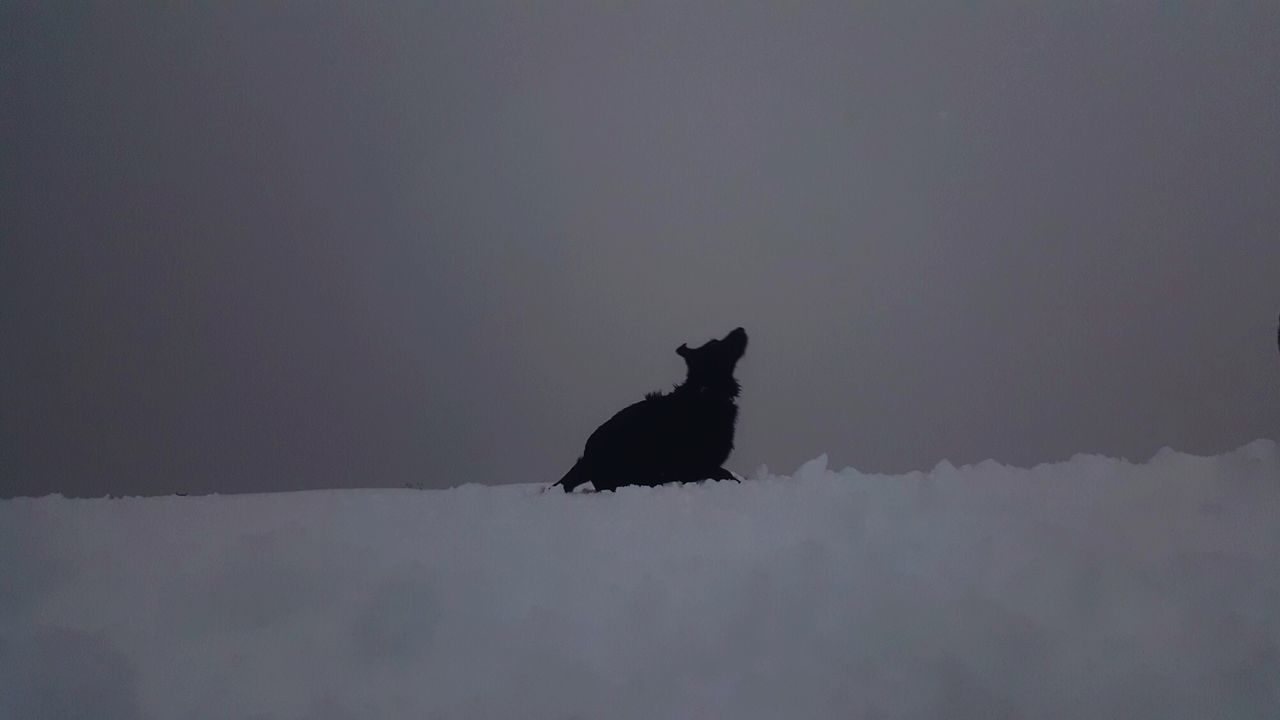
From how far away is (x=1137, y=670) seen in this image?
50 cm

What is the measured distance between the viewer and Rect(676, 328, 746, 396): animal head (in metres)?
1.27

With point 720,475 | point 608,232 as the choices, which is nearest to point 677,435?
point 720,475

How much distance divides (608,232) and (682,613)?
1.15m

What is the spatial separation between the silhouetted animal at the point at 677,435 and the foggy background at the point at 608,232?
31 cm

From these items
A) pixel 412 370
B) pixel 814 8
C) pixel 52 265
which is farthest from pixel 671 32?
pixel 52 265

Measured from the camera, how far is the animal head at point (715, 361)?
127cm

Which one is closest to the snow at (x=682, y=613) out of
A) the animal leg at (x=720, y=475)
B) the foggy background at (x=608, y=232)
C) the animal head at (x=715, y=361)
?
the animal leg at (x=720, y=475)

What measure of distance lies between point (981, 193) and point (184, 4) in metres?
1.75

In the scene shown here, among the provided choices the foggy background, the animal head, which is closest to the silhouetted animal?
the animal head

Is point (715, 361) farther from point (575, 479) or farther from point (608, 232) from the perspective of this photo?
point (608, 232)

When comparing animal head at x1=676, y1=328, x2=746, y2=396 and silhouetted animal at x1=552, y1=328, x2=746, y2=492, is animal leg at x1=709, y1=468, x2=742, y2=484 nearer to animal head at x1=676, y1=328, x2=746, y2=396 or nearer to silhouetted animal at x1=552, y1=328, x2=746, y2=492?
silhouetted animal at x1=552, y1=328, x2=746, y2=492

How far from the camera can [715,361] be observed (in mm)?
1279

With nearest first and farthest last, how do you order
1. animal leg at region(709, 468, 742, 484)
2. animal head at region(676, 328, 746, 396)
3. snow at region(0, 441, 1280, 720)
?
snow at region(0, 441, 1280, 720)
animal leg at region(709, 468, 742, 484)
animal head at region(676, 328, 746, 396)

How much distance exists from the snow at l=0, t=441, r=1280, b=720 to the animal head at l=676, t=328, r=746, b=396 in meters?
0.49
